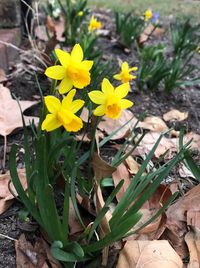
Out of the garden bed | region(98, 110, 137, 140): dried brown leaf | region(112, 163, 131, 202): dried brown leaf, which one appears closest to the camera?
region(112, 163, 131, 202): dried brown leaf

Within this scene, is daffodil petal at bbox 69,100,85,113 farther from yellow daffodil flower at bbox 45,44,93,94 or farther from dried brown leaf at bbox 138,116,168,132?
dried brown leaf at bbox 138,116,168,132

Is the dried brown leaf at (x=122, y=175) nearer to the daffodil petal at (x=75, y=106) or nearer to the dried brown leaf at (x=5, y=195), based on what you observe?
the dried brown leaf at (x=5, y=195)

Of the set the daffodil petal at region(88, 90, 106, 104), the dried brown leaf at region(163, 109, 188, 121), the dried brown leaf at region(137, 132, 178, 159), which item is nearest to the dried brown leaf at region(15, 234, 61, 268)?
the daffodil petal at region(88, 90, 106, 104)

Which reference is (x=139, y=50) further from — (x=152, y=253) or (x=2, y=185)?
(x=152, y=253)

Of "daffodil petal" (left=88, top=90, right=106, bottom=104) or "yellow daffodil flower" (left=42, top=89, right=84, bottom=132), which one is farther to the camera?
"daffodil petal" (left=88, top=90, right=106, bottom=104)

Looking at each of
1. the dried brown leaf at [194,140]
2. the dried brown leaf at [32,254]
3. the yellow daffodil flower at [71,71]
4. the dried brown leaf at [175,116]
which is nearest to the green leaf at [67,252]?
the dried brown leaf at [32,254]

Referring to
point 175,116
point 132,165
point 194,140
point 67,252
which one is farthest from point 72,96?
point 175,116
